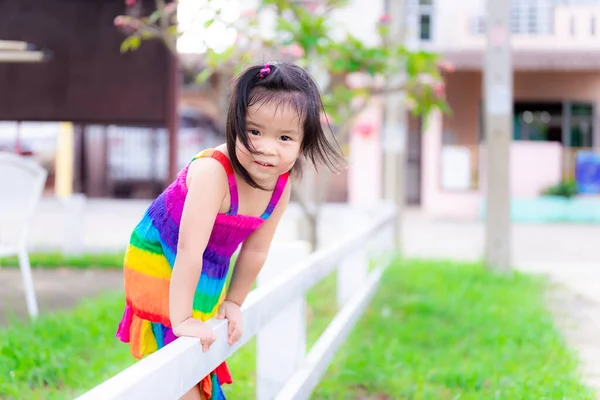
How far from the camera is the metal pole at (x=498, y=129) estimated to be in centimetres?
748

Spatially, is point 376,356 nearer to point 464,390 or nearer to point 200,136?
point 464,390

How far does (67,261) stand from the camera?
7605 millimetres

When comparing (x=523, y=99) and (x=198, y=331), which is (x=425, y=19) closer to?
(x=523, y=99)

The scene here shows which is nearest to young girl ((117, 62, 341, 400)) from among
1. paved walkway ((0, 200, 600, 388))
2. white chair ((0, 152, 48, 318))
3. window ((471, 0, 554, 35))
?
white chair ((0, 152, 48, 318))

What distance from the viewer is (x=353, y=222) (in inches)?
242

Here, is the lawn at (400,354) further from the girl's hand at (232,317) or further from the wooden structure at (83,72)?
the wooden structure at (83,72)

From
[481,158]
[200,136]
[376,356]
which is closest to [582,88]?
[481,158]

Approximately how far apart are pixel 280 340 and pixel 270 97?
4.26 ft

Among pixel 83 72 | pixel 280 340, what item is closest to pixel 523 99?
pixel 83 72

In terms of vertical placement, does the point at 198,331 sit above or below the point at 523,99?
below

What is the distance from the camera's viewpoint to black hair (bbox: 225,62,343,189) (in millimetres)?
1996

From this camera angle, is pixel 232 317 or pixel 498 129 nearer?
pixel 232 317

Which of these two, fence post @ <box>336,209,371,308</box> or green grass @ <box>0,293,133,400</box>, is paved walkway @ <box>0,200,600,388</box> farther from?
fence post @ <box>336,209,371,308</box>

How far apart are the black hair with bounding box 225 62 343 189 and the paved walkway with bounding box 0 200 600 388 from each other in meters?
2.64
